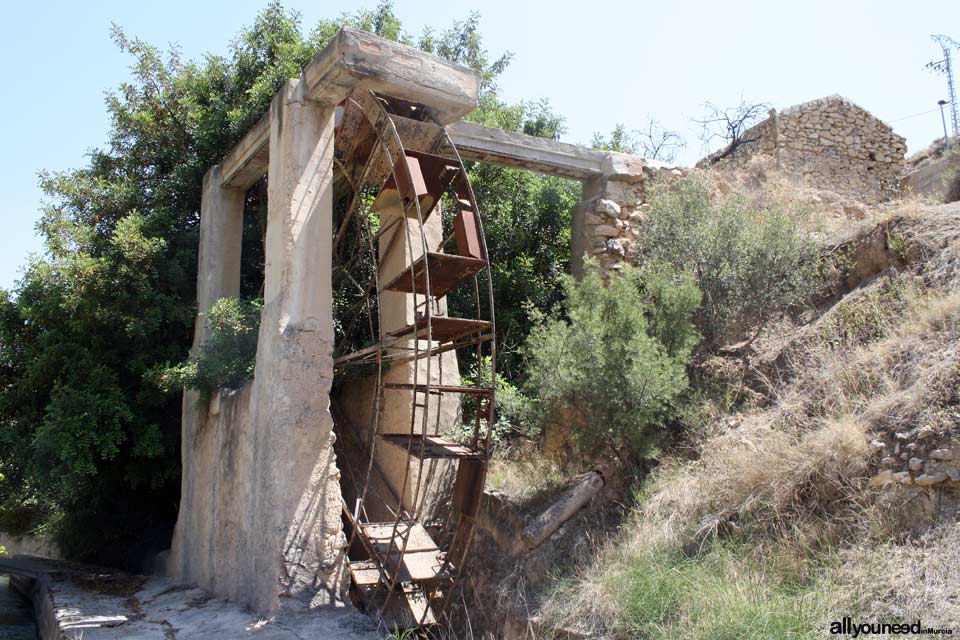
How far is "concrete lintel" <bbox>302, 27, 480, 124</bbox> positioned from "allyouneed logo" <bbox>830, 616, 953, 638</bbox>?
4.66 meters

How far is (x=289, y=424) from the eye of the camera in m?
5.60

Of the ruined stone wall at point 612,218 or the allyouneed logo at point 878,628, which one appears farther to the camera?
the ruined stone wall at point 612,218

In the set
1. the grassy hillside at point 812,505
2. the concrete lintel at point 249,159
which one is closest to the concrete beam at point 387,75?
the concrete lintel at point 249,159

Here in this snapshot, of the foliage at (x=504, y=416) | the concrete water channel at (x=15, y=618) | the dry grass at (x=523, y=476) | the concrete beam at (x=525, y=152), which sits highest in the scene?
the concrete beam at (x=525, y=152)

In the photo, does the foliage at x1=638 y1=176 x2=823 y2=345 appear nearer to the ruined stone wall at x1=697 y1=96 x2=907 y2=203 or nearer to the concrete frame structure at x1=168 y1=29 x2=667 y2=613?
the concrete frame structure at x1=168 y1=29 x2=667 y2=613

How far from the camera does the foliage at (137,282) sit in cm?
748

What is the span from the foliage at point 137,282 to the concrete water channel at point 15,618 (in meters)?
0.92

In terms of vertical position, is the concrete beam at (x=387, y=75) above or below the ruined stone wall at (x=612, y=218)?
above

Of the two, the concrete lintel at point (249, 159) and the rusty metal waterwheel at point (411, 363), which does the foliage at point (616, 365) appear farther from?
the concrete lintel at point (249, 159)

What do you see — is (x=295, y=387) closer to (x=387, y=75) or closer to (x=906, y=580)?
(x=387, y=75)

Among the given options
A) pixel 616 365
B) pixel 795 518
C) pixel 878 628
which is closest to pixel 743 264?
pixel 616 365

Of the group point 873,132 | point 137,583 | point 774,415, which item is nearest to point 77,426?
point 137,583

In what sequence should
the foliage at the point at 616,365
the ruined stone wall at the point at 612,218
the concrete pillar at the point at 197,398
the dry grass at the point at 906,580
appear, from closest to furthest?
1. the dry grass at the point at 906,580
2. the foliage at the point at 616,365
3. the concrete pillar at the point at 197,398
4. the ruined stone wall at the point at 612,218

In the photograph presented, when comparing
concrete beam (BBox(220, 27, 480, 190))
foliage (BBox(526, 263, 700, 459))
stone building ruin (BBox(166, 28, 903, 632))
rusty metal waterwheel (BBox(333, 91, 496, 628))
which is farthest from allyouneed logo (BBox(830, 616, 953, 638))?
concrete beam (BBox(220, 27, 480, 190))
